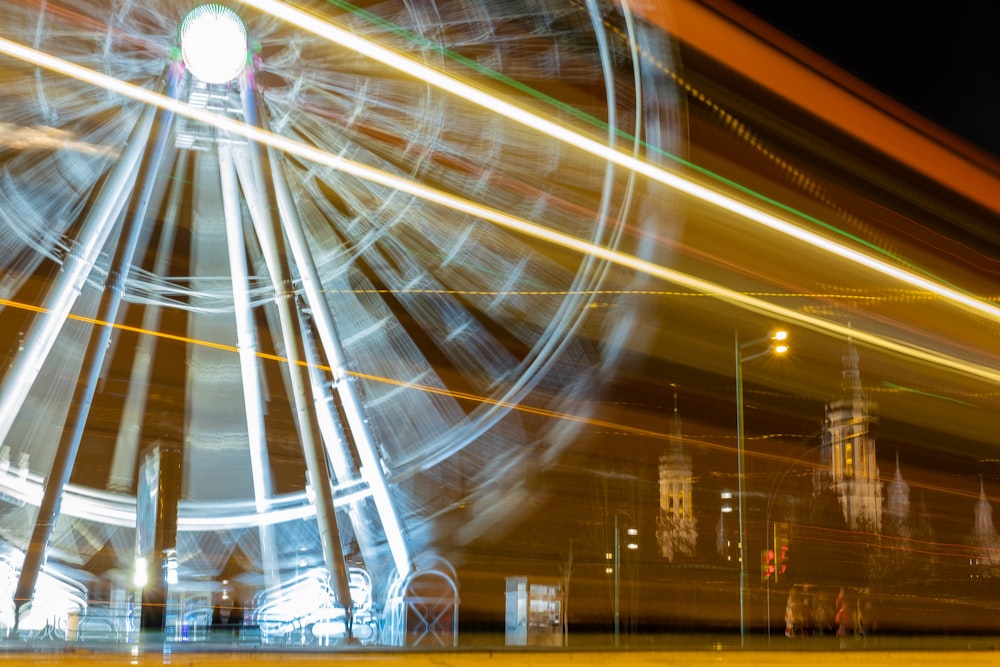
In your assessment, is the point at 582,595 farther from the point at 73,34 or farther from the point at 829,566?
the point at 73,34

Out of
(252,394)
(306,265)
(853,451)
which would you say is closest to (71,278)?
(252,394)

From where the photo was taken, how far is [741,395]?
807cm

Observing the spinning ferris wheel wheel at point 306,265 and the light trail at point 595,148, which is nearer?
the light trail at point 595,148

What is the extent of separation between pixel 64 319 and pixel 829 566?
5.74 m

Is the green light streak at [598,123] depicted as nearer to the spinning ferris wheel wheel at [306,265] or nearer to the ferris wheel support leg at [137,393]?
the spinning ferris wheel wheel at [306,265]

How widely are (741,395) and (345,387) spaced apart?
3.09 meters

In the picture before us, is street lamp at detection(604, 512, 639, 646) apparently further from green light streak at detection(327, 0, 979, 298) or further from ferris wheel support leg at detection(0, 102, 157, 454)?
ferris wheel support leg at detection(0, 102, 157, 454)

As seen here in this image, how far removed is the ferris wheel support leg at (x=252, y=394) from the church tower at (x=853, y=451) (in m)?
3.86

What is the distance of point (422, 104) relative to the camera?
6828 millimetres

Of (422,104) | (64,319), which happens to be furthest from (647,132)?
(64,319)

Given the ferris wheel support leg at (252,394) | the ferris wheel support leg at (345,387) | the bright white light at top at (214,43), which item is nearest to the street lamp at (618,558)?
the ferris wheel support leg at (345,387)

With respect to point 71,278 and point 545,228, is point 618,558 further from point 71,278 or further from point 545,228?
point 71,278

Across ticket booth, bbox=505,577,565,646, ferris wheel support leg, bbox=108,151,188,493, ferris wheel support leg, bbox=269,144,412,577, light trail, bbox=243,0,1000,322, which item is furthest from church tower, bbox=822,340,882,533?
ferris wheel support leg, bbox=108,151,188,493

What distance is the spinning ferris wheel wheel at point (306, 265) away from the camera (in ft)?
20.8
